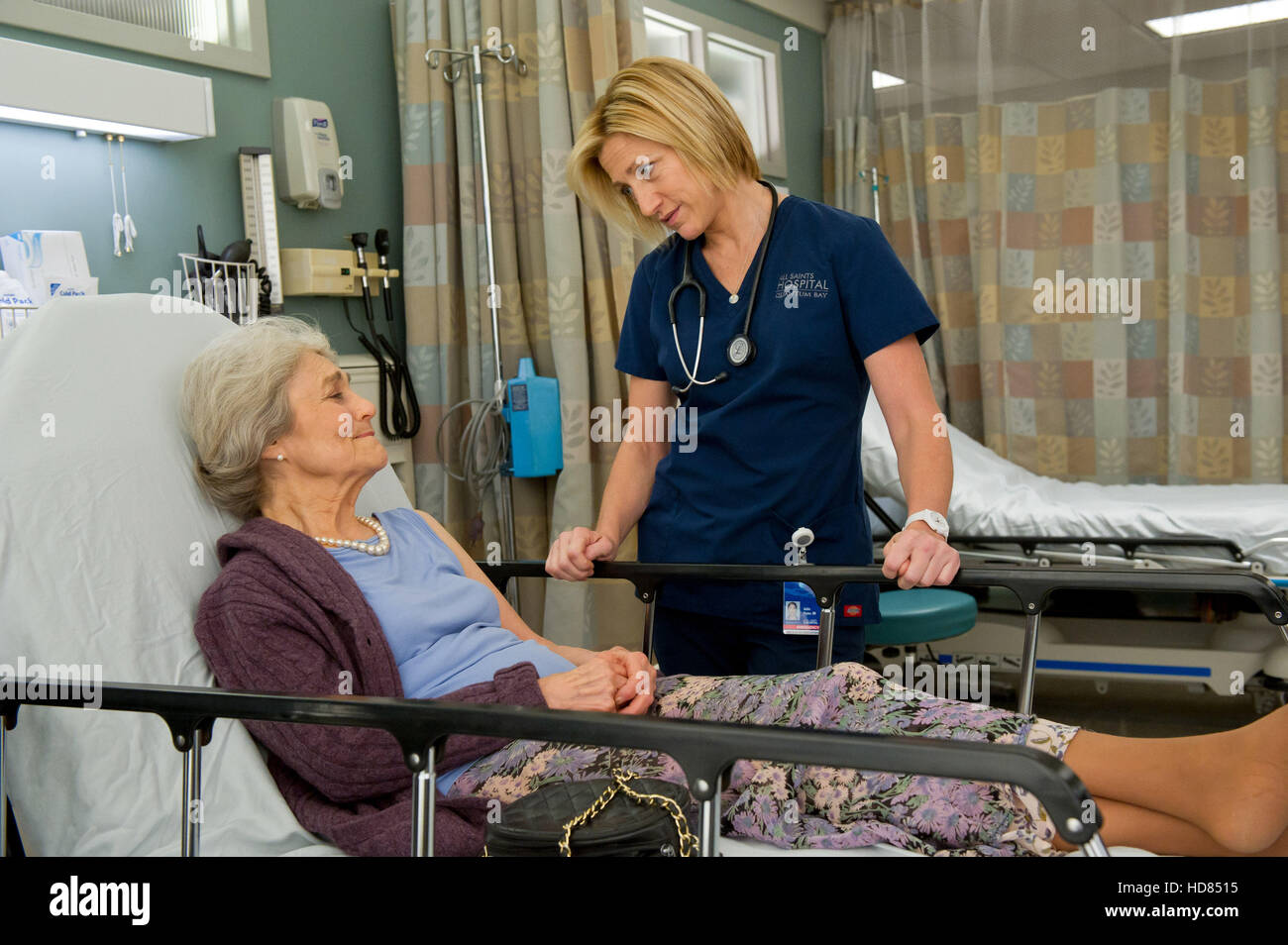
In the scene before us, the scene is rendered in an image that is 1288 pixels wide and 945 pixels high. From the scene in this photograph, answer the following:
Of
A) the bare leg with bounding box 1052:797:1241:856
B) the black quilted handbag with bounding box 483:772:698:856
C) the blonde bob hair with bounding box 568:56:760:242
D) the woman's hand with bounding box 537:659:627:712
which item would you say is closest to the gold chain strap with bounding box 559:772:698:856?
the black quilted handbag with bounding box 483:772:698:856

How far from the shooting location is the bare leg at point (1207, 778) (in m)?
1.13

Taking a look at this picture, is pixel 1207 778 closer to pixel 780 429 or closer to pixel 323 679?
pixel 780 429

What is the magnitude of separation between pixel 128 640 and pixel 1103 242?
12.3 ft

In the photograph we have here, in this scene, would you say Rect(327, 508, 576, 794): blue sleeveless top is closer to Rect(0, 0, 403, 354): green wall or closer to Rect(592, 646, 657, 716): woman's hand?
Rect(592, 646, 657, 716): woman's hand

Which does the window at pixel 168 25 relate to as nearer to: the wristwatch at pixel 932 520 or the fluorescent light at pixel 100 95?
the fluorescent light at pixel 100 95

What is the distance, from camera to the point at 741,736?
3.20ft

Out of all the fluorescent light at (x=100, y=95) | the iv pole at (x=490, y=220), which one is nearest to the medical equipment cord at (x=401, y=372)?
the iv pole at (x=490, y=220)

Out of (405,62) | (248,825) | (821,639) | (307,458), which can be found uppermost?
(405,62)

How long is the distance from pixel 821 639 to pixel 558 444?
159 cm

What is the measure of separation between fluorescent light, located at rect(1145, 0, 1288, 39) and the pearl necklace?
3.63 metres

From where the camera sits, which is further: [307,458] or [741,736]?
[307,458]

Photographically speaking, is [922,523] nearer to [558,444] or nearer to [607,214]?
[607,214]

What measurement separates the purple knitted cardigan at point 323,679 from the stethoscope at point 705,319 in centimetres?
59
